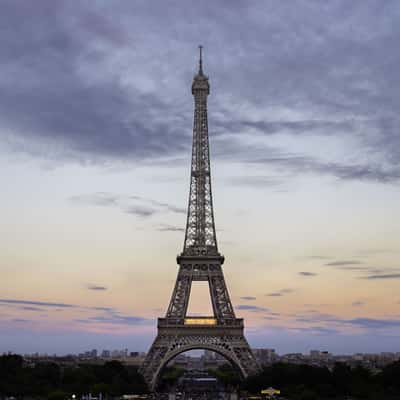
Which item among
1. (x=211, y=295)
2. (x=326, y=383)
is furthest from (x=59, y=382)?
(x=326, y=383)

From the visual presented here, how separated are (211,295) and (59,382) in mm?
20156

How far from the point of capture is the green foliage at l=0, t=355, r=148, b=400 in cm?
6969

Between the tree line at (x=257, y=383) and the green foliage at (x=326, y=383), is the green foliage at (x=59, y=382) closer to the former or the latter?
the tree line at (x=257, y=383)

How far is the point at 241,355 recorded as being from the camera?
8106cm

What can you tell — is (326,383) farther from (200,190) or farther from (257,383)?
(200,190)

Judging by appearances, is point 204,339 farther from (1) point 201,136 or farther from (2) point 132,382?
(1) point 201,136

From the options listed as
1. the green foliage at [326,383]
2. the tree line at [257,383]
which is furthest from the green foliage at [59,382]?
the green foliage at [326,383]

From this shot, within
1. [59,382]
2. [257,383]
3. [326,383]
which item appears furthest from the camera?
[59,382]

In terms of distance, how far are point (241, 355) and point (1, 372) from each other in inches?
1063

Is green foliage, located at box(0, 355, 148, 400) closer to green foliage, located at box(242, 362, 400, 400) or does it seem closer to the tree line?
the tree line

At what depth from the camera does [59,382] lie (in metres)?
81.0

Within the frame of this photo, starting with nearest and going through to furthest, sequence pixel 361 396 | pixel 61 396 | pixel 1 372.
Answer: pixel 61 396 → pixel 361 396 → pixel 1 372

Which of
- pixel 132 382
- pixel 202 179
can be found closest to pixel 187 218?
pixel 202 179

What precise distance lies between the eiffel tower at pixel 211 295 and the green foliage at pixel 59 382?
359 centimetres
